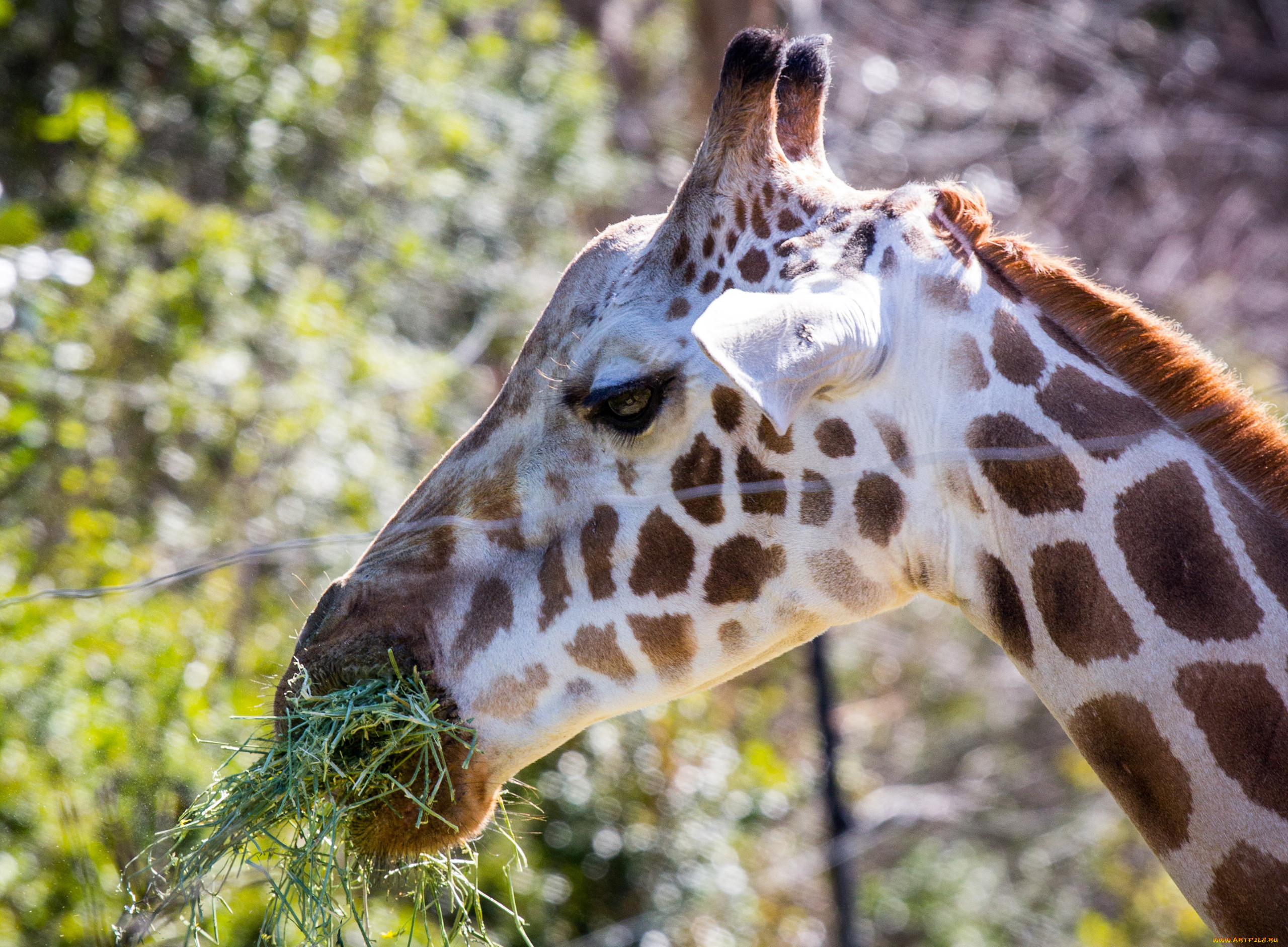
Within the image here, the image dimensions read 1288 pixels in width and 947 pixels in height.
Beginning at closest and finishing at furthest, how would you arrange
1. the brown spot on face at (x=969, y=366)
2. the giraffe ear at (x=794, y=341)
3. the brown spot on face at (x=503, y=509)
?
the giraffe ear at (x=794, y=341) < the brown spot on face at (x=969, y=366) < the brown spot on face at (x=503, y=509)

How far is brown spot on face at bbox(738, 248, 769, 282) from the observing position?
1.80 metres

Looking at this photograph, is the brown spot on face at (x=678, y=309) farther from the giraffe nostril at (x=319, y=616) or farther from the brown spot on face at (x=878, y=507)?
the giraffe nostril at (x=319, y=616)

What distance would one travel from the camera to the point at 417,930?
A: 10.4ft

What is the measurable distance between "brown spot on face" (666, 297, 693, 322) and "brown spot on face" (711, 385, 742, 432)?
166 millimetres

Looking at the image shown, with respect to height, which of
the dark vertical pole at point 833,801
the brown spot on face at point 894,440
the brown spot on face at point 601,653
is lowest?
the dark vertical pole at point 833,801

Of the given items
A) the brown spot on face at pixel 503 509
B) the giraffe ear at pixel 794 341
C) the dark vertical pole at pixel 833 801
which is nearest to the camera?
the giraffe ear at pixel 794 341

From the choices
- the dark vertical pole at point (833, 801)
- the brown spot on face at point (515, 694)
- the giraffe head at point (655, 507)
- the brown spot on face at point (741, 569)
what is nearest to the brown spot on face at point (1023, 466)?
the giraffe head at point (655, 507)

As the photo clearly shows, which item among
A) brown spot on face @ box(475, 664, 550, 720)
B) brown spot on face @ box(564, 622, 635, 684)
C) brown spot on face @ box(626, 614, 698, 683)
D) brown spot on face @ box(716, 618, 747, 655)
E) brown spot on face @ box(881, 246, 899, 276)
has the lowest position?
brown spot on face @ box(475, 664, 550, 720)

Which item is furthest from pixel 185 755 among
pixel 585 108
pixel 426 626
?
pixel 585 108

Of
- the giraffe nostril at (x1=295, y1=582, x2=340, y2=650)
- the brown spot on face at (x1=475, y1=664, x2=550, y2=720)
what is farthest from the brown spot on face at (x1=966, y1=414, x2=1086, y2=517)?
the giraffe nostril at (x1=295, y1=582, x2=340, y2=650)

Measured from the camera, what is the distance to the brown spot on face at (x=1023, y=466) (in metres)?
1.58

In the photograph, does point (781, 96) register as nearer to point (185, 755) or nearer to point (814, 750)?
point (185, 755)

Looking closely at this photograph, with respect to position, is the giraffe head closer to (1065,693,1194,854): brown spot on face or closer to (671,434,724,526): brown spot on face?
(671,434,724,526): brown spot on face

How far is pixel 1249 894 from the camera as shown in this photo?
1.43m
